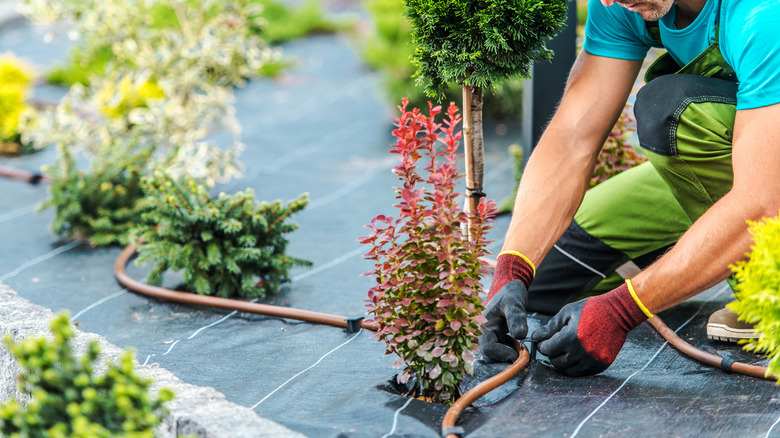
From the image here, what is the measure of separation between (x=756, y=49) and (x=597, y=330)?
0.85 metres

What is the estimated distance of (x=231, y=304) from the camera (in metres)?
2.79

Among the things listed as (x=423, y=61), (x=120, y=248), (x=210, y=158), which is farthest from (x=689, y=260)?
(x=210, y=158)

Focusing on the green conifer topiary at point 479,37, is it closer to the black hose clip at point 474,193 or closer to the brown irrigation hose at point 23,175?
the black hose clip at point 474,193

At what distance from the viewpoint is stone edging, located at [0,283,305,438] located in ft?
5.77

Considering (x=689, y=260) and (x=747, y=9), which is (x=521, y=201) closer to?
(x=689, y=260)

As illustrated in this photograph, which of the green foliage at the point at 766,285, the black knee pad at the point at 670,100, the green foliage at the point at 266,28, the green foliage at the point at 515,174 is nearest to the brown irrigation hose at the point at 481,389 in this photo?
the green foliage at the point at 766,285

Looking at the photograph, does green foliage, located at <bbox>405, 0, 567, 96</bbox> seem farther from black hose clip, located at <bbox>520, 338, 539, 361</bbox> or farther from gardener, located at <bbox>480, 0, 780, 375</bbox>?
black hose clip, located at <bbox>520, 338, 539, 361</bbox>

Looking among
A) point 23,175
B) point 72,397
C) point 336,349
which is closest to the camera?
point 72,397

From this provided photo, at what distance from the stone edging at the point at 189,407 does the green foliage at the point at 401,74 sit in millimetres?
3245

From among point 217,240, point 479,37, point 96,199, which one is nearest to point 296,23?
point 96,199

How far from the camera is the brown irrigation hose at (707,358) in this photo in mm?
2119

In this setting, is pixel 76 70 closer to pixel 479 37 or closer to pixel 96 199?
pixel 96 199

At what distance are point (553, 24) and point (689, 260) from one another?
810 millimetres

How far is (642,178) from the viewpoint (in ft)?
9.04
